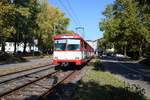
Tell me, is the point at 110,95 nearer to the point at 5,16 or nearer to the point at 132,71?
the point at 132,71

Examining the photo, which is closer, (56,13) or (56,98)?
(56,98)

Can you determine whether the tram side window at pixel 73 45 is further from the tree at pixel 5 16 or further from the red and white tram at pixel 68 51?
the tree at pixel 5 16

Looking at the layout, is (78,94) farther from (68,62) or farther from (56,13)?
(56,13)

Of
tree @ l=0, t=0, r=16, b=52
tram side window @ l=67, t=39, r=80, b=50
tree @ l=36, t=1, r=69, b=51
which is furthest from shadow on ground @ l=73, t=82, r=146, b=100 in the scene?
tree @ l=36, t=1, r=69, b=51

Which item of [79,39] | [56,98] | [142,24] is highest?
[142,24]

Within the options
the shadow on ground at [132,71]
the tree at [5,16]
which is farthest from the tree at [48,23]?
the shadow on ground at [132,71]

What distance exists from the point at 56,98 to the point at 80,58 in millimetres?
17506

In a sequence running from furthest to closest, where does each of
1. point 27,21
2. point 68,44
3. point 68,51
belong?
point 27,21
point 68,44
point 68,51

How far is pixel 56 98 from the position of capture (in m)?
14.8

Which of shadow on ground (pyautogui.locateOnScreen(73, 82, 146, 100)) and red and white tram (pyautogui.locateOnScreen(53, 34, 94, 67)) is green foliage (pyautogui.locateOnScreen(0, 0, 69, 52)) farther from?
shadow on ground (pyautogui.locateOnScreen(73, 82, 146, 100))

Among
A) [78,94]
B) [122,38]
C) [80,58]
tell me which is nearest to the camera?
Result: [78,94]

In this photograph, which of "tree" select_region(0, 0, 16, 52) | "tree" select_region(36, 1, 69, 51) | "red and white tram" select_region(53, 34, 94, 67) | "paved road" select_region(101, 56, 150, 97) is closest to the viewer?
"paved road" select_region(101, 56, 150, 97)

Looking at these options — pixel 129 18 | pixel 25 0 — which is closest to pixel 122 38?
pixel 129 18

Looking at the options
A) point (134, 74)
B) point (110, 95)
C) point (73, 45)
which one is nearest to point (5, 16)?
point (73, 45)
